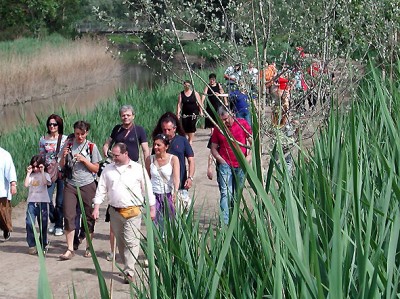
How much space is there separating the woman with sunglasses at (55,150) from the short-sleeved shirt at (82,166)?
16.8 inches

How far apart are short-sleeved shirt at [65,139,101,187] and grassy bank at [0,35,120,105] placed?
19714 millimetres

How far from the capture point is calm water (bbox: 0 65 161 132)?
23469 millimetres

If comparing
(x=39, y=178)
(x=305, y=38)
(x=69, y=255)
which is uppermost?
(x=305, y=38)

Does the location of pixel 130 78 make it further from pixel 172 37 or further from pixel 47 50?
pixel 172 37

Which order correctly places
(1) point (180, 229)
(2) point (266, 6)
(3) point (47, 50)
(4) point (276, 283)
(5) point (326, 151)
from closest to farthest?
1. (4) point (276, 283)
2. (1) point (180, 229)
3. (5) point (326, 151)
4. (2) point (266, 6)
5. (3) point (47, 50)

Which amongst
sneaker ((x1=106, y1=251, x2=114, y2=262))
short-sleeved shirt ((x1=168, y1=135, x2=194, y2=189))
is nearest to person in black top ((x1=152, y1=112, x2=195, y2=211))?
short-sleeved shirt ((x1=168, y1=135, x2=194, y2=189))

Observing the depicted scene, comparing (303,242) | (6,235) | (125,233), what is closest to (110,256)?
(125,233)

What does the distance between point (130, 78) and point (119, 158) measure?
2880 cm

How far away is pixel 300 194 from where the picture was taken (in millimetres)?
3932

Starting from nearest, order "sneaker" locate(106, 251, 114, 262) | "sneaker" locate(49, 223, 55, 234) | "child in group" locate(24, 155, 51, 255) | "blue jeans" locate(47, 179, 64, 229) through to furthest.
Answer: "sneaker" locate(106, 251, 114, 262) → "child in group" locate(24, 155, 51, 255) → "blue jeans" locate(47, 179, 64, 229) → "sneaker" locate(49, 223, 55, 234)

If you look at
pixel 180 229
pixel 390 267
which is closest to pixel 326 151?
pixel 180 229

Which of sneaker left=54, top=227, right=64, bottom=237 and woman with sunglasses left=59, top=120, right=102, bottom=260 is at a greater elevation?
woman with sunglasses left=59, top=120, right=102, bottom=260

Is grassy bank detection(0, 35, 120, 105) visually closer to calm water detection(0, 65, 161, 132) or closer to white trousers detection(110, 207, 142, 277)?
calm water detection(0, 65, 161, 132)

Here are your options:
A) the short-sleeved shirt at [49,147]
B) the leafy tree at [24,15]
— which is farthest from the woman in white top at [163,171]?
the leafy tree at [24,15]
